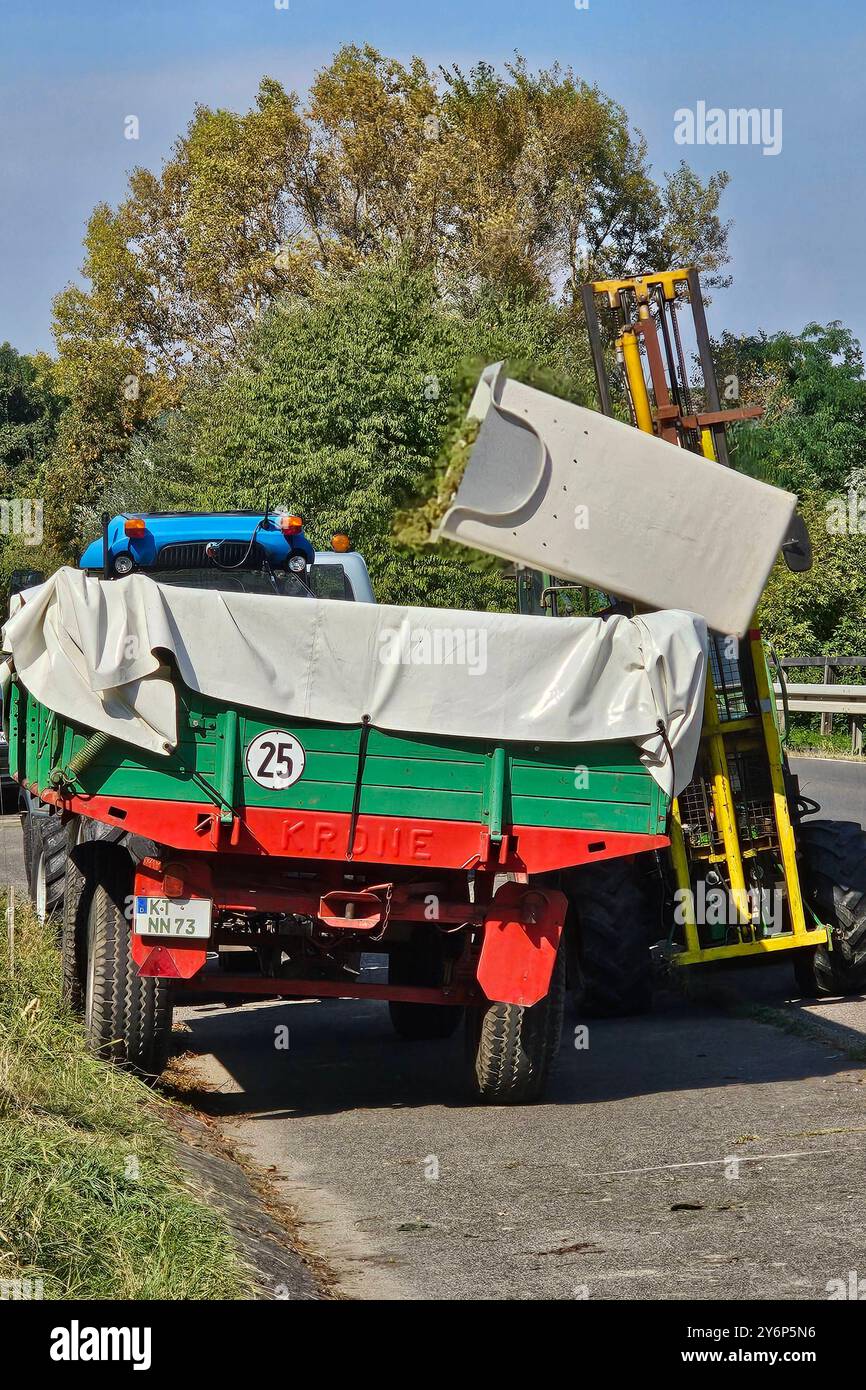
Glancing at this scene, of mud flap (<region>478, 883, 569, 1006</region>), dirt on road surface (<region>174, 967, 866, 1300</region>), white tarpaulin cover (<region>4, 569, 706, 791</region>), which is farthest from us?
mud flap (<region>478, 883, 569, 1006</region>)

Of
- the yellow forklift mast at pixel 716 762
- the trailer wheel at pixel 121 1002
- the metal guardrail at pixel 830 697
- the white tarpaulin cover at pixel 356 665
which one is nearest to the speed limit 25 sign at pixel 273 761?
the white tarpaulin cover at pixel 356 665

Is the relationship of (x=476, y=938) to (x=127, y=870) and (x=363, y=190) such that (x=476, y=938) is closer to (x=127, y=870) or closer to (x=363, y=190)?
(x=127, y=870)

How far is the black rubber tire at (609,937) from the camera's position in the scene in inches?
372

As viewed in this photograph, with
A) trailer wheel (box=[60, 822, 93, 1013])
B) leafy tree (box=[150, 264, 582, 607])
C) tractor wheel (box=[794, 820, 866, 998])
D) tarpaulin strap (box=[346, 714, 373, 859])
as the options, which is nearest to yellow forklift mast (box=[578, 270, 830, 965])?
tractor wheel (box=[794, 820, 866, 998])

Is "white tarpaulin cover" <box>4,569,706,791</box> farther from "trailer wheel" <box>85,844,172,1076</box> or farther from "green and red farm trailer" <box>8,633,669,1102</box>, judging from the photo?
"trailer wheel" <box>85,844,172,1076</box>

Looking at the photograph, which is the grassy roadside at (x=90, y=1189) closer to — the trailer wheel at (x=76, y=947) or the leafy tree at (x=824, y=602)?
the trailer wheel at (x=76, y=947)

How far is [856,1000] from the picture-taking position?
10.0 m

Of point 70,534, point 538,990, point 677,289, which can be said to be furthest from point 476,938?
point 70,534

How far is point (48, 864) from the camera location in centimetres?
1144

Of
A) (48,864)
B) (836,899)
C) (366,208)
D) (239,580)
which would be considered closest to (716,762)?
(836,899)

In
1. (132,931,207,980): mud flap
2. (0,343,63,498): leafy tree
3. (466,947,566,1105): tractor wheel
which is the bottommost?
(466,947,566,1105): tractor wheel

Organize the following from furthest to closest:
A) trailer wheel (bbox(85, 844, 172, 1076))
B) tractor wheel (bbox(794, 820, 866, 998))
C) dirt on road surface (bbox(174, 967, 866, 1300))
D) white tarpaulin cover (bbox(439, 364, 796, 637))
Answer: tractor wheel (bbox(794, 820, 866, 998)), white tarpaulin cover (bbox(439, 364, 796, 637)), trailer wheel (bbox(85, 844, 172, 1076)), dirt on road surface (bbox(174, 967, 866, 1300))

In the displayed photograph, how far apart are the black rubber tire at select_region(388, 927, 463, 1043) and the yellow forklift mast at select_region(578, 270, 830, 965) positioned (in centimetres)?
129

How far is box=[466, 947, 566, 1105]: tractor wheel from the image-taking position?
25.6ft
